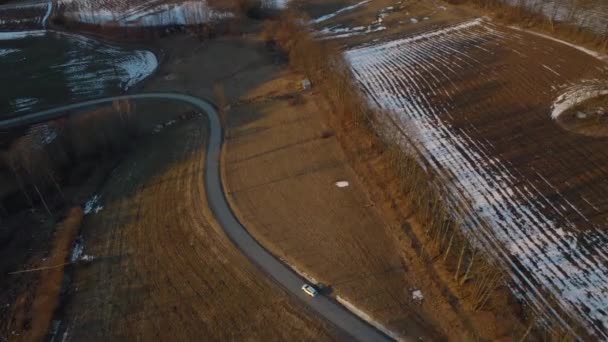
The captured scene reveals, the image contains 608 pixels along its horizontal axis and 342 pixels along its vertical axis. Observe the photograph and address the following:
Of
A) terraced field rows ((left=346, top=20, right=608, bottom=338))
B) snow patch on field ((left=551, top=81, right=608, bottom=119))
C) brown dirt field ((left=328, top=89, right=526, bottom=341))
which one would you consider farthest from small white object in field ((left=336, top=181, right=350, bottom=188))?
snow patch on field ((left=551, top=81, right=608, bottom=119))

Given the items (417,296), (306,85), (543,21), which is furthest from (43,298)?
(543,21)

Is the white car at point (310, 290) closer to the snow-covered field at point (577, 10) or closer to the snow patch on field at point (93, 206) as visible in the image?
the snow patch on field at point (93, 206)

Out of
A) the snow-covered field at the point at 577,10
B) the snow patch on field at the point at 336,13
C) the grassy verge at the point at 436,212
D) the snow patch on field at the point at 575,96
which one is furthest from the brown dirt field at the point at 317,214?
the snow-covered field at the point at 577,10

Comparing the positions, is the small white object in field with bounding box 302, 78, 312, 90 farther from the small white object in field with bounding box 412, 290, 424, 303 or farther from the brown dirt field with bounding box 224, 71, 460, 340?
the small white object in field with bounding box 412, 290, 424, 303

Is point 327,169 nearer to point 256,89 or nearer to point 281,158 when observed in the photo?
point 281,158

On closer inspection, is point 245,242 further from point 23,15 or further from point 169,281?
point 23,15
